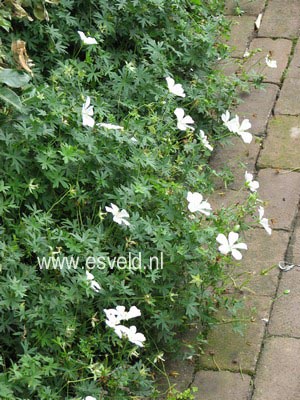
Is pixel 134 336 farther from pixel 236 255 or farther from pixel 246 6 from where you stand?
pixel 246 6

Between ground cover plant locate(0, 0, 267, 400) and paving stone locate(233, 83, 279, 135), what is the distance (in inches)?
15.5

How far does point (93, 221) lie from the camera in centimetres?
339

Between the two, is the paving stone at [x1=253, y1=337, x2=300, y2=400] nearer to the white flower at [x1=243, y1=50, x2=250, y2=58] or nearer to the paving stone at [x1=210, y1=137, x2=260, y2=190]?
the paving stone at [x1=210, y1=137, x2=260, y2=190]

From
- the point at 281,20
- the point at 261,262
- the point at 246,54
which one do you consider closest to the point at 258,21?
the point at 281,20

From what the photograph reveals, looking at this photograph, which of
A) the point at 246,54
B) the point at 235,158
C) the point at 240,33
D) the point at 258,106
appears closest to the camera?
the point at 235,158

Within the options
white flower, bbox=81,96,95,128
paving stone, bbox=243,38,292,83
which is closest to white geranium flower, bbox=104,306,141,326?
white flower, bbox=81,96,95,128

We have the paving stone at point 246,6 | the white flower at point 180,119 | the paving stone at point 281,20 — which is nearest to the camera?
the white flower at point 180,119

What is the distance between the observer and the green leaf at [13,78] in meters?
3.42

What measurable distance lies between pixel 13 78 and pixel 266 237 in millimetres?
1277

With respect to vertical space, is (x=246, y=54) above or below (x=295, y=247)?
above

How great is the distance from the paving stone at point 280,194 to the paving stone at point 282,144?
7 cm

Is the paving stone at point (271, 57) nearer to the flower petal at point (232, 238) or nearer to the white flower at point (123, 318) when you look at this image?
the flower petal at point (232, 238)

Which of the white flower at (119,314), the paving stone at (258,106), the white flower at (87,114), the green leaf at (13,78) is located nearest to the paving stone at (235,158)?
the paving stone at (258,106)

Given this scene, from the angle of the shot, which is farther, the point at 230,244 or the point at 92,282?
the point at 230,244
